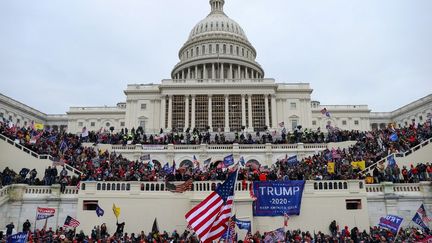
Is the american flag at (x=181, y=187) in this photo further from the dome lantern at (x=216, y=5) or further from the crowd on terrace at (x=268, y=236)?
the dome lantern at (x=216, y=5)

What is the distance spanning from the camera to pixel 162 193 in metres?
26.6

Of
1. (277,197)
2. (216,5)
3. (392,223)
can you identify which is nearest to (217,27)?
(216,5)

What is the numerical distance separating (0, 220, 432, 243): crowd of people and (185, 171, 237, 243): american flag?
7345 millimetres

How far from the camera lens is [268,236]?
22672 mm

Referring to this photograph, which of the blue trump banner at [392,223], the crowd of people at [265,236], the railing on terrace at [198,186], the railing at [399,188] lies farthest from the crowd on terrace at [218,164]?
the blue trump banner at [392,223]

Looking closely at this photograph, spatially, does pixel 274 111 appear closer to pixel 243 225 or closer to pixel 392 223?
pixel 243 225

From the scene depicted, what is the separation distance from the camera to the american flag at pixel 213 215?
1391 cm

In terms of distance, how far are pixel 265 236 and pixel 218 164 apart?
16.0 metres

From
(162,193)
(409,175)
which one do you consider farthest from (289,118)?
(162,193)

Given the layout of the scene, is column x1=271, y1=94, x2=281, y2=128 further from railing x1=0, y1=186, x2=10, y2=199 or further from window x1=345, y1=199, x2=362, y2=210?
railing x1=0, y1=186, x2=10, y2=199

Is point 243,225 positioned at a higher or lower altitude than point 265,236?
higher

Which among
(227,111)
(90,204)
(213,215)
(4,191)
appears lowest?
(213,215)

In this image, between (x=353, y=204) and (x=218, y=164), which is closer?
(x=353, y=204)

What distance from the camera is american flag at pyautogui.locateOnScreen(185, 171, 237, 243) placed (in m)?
13.9
